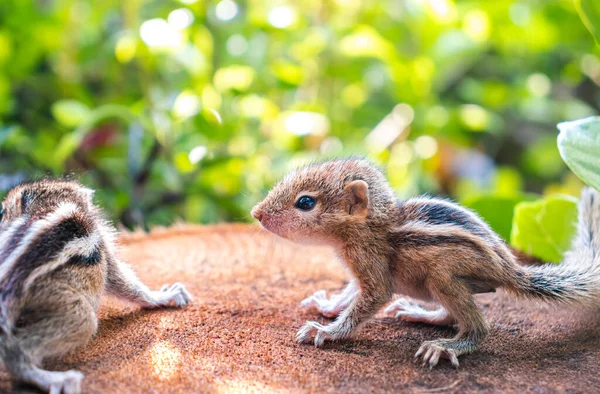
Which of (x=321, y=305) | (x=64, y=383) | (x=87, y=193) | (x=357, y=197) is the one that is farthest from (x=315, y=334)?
(x=87, y=193)

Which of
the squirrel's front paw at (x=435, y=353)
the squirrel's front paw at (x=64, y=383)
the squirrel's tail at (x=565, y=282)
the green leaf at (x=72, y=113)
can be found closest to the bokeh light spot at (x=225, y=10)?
the green leaf at (x=72, y=113)

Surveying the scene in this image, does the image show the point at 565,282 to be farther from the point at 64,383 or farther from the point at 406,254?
the point at 64,383

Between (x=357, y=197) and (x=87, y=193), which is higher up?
(x=357, y=197)

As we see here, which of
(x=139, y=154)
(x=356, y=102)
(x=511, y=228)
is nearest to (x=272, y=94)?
(x=356, y=102)

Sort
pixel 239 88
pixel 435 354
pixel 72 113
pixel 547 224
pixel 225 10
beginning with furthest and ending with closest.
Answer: pixel 225 10 → pixel 239 88 → pixel 72 113 → pixel 547 224 → pixel 435 354

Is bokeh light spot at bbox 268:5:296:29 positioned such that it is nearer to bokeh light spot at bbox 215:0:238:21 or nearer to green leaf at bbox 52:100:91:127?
bokeh light spot at bbox 215:0:238:21

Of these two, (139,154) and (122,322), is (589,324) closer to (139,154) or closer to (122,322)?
(122,322)
